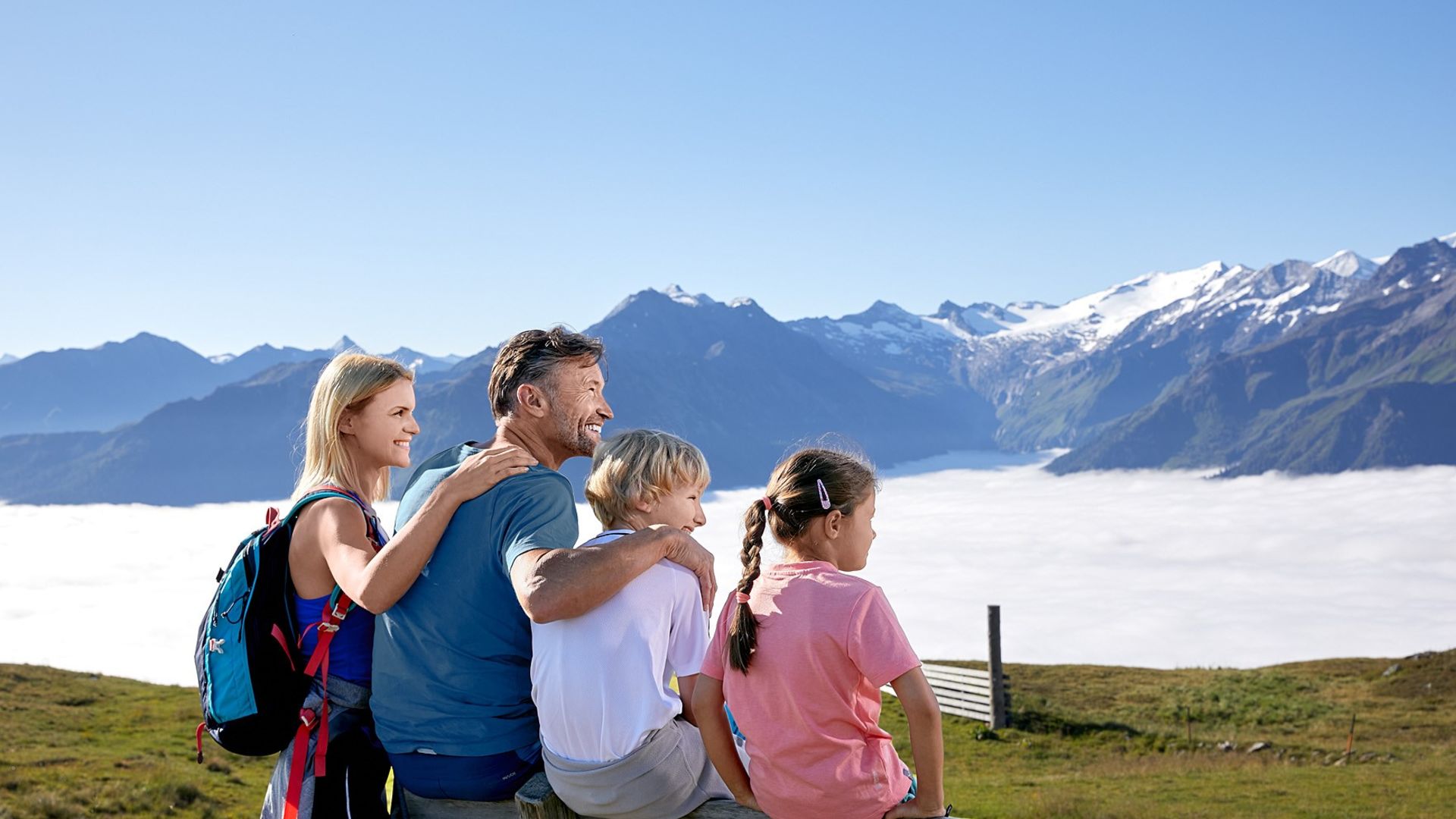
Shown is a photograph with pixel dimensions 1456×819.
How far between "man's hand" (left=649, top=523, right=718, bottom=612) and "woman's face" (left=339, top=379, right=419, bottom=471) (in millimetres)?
1222

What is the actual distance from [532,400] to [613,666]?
3.76ft

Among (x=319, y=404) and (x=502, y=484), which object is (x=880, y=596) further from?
(x=319, y=404)

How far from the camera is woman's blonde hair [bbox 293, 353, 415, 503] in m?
4.18

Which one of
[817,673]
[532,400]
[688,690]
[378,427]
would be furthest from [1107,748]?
[378,427]

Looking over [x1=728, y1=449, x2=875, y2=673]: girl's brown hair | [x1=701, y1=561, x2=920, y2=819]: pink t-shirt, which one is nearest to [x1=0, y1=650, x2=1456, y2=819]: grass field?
[x1=701, y1=561, x2=920, y2=819]: pink t-shirt

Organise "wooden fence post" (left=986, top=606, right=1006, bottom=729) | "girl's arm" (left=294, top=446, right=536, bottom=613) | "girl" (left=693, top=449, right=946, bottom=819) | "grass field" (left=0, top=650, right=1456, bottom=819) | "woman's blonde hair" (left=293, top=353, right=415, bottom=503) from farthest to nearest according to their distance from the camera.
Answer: "wooden fence post" (left=986, top=606, right=1006, bottom=729) → "grass field" (left=0, top=650, right=1456, bottom=819) → "woman's blonde hair" (left=293, top=353, right=415, bottom=503) → "girl's arm" (left=294, top=446, right=536, bottom=613) → "girl" (left=693, top=449, right=946, bottom=819)

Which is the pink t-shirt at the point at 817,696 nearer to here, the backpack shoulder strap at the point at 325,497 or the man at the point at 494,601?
the man at the point at 494,601

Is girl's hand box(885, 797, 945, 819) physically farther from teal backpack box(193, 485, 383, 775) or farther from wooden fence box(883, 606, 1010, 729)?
wooden fence box(883, 606, 1010, 729)

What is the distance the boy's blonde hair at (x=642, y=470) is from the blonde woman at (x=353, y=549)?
0.92 ft

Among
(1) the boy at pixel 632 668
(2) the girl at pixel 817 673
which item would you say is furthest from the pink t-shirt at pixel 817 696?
(1) the boy at pixel 632 668

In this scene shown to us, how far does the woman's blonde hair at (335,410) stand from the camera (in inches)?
165

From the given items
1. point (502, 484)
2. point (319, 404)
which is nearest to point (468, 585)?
point (502, 484)

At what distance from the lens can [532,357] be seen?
4316 millimetres

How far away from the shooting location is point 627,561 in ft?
11.5
